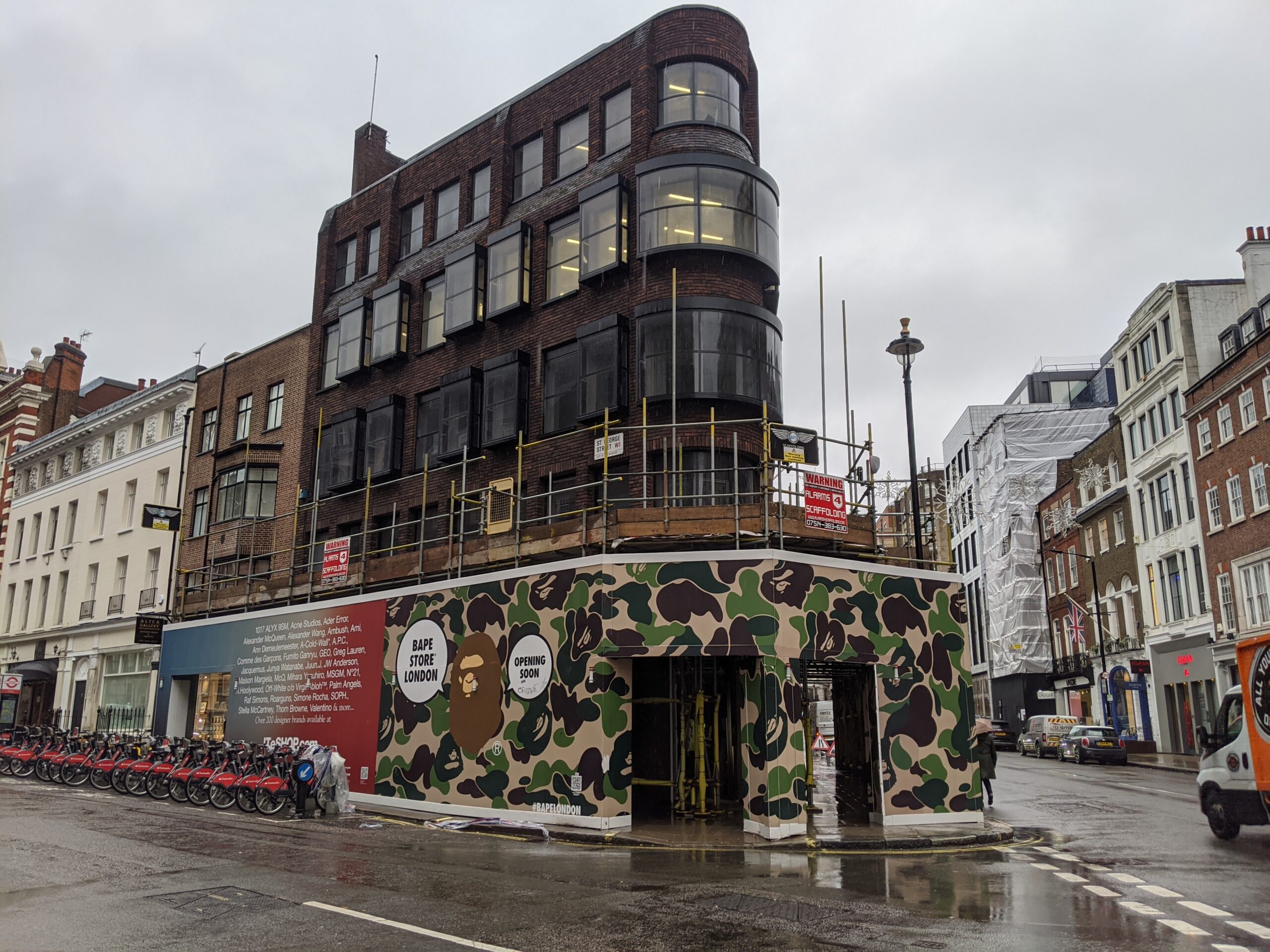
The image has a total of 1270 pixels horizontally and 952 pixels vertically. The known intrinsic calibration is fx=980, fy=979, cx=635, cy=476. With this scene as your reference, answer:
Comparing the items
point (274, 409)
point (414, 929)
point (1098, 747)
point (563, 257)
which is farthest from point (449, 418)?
point (1098, 747)

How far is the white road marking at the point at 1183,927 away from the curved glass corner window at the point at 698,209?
58.2 feet

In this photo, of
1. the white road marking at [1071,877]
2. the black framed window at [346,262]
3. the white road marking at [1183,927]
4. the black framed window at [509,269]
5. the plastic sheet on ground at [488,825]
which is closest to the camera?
the white road marking at [1183,927]

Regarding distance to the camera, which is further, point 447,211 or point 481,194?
point 447,211

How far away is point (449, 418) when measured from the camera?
91.4 ft

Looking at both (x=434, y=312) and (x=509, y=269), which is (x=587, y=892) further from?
(x=434, y=312)

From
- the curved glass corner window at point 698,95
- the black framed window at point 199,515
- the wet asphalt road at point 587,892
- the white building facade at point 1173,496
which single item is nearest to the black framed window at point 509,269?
Result: the curved glass corner window at point 698,95

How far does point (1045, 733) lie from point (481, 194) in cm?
3570

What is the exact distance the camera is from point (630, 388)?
24031 mm

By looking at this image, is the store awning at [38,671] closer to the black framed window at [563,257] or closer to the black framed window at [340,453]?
the black framed window at [340,453]

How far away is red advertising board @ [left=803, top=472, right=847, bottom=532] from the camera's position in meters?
17.3

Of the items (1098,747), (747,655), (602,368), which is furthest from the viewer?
(1098,747)

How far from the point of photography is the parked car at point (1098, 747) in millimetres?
39000

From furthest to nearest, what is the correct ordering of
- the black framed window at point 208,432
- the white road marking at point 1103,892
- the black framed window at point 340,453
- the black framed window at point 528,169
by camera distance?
the black framed window at point 208,432 < the black framed window at point 340,453 < the black framed window at point 528,169 < the white road marking at point 1103,892

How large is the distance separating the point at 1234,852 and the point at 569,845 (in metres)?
9.67
